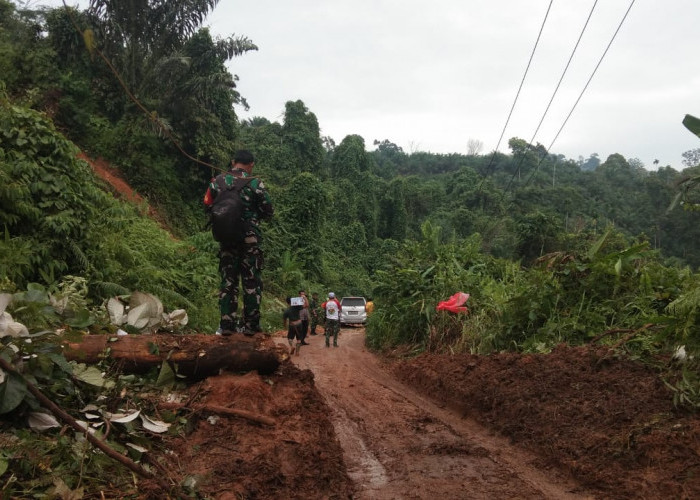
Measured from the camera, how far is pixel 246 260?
574 centimetres

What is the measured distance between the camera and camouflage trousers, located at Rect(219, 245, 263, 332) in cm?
570

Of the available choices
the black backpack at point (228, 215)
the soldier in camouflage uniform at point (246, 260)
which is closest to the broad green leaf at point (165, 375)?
the soldier in camouflage uniform at point (246, 260)

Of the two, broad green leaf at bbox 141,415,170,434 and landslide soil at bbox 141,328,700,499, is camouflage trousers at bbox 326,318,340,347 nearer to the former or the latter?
landslide soil at bbox 141,328,700,499

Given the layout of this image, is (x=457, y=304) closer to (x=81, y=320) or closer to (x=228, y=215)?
(x=228, y=215)

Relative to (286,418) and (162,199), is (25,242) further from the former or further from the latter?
(162,199)

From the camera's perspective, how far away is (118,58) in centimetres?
2288

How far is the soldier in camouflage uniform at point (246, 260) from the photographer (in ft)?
18.6

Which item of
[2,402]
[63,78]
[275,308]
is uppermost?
[63,78]

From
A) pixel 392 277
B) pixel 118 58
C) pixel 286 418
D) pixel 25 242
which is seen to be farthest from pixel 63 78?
pixel 286 418

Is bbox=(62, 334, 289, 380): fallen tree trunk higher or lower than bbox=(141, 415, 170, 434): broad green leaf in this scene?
higher

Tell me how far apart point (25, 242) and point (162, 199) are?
60.0 ft

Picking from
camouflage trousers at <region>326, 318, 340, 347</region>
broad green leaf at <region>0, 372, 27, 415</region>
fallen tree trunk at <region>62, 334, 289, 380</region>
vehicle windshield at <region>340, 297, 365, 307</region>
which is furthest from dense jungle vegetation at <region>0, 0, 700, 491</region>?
vehicle windshield at <region>340, 297, 365, 307</region>

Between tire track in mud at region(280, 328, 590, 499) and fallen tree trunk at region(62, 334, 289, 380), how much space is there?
1.24 metres

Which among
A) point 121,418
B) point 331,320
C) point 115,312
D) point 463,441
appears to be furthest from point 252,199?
point 331,320
